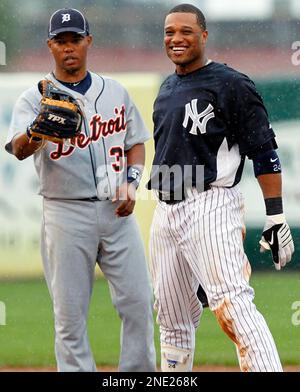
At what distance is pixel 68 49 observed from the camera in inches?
173

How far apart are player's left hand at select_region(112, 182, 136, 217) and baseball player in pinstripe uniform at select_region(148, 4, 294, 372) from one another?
11 cm

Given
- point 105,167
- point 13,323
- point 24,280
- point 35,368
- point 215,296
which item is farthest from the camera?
point 24,280

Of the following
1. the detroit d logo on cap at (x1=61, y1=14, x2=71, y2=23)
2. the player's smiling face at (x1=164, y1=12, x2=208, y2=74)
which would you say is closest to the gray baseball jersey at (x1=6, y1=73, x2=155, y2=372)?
the detroit d logo on cap at (x1=61, y1=14, x2=71, y2=23)

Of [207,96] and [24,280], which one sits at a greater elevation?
[207,96]

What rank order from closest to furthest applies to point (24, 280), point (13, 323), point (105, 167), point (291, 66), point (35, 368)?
1. point (105, 167)
2. point (35, 368)
3. point (13, 323)
4. point (24, 280)
5. point (291, 66)

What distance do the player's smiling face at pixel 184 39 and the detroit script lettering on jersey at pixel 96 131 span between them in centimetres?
35

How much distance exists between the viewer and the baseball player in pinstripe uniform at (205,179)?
422 cm

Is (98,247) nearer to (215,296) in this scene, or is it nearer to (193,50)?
(215,296)

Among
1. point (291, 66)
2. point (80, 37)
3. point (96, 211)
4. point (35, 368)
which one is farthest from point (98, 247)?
point (291, 66)

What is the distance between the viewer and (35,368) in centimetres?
614

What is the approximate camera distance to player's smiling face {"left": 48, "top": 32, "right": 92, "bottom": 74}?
14.4 feet
